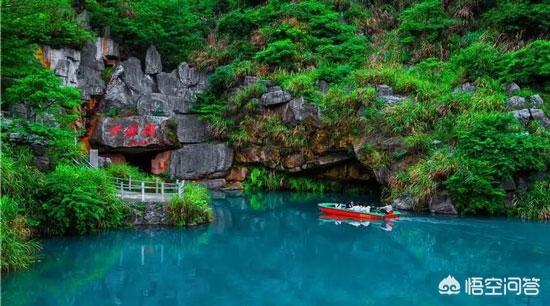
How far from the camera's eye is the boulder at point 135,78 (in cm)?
2442

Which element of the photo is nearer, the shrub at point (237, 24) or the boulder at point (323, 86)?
the boulder at point (323, 86)

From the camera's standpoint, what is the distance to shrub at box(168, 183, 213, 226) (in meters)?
15.4

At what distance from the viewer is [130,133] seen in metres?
23.3

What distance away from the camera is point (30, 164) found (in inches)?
545

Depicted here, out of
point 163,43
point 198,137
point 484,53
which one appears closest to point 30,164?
point 198,137

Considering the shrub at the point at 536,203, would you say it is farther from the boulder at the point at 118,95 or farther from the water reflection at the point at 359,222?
the boulder at the point at 118,95

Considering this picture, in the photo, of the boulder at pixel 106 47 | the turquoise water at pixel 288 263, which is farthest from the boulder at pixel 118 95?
the turquoise water at pixel 288 263

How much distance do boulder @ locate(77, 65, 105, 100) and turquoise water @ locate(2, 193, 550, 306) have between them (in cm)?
1014

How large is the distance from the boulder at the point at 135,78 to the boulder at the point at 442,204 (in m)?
15.1

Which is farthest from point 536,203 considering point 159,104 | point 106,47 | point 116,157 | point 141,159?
point 106,47

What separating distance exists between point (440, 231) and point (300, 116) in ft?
30.7

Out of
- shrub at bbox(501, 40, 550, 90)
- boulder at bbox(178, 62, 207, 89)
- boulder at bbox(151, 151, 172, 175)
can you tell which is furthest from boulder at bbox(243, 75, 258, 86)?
shrub at bbox(501, 40, 550, 90)

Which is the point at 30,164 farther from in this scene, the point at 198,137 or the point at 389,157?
the point at 389,157

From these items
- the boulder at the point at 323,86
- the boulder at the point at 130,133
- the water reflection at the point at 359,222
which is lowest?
the water reflection at the point at 359,222
